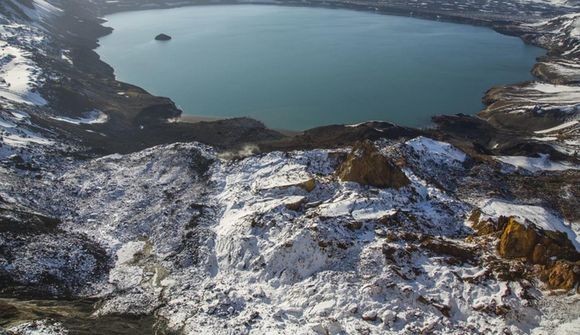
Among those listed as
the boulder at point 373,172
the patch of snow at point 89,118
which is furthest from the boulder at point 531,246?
the patch of snow at point 89,118

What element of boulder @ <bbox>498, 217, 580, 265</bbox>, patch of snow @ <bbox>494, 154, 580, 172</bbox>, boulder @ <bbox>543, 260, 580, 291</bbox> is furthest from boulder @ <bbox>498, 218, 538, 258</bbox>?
patch of snow @ <bbox>494, 154, 580, 172</bbox>

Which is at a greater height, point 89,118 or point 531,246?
point 531,246

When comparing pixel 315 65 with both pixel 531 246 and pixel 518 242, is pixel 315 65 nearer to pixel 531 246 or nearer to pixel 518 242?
pixel 518 242

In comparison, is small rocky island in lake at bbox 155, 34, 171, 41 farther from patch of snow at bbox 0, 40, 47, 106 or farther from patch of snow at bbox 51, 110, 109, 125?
patch of snow at bbox 51, 110, 109, 125

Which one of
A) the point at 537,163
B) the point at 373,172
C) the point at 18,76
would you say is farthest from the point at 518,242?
the point at 18,76

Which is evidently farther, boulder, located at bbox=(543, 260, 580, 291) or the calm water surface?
the calm water surface

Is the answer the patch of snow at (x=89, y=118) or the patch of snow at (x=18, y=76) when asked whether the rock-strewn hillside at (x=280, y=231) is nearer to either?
the patch of snow at (x=89, y=118)

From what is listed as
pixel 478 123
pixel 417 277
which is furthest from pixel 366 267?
pixel 478 123
